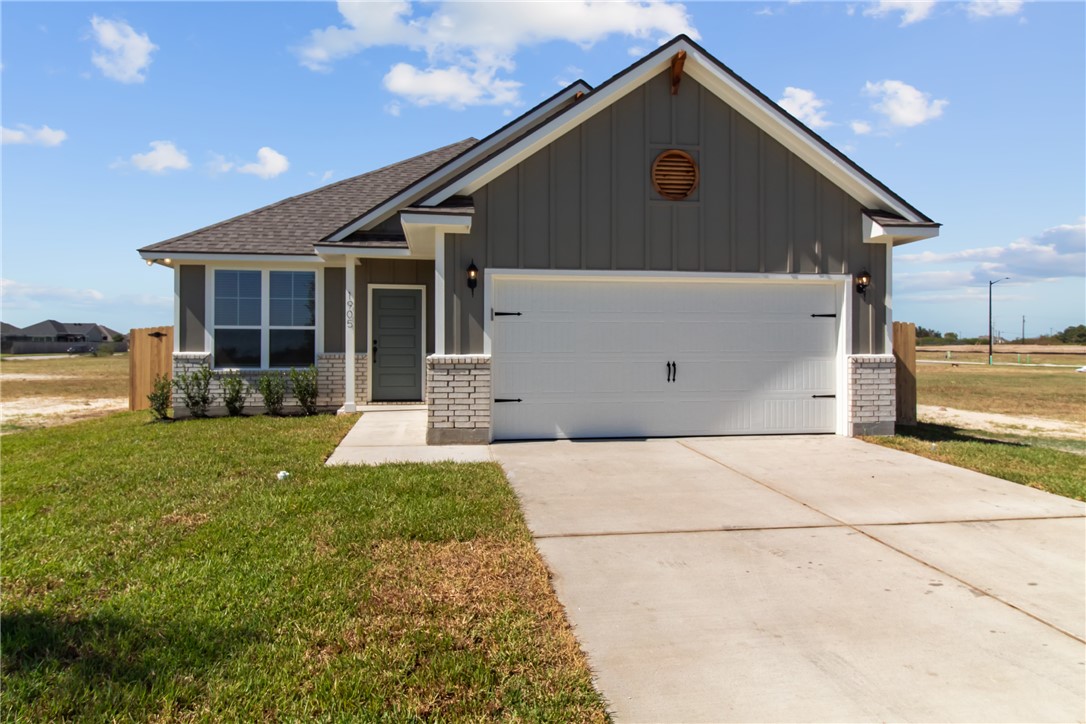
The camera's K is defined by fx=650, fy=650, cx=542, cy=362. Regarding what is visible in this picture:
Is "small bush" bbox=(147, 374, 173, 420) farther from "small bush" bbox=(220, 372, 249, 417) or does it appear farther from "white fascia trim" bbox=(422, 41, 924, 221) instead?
"white fascia trim" bbox=(422, 41, 924, 221)

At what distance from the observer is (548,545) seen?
465 cm

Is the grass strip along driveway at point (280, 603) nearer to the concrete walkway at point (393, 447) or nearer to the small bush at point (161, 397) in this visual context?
the concrete walkway at point (393, 447)

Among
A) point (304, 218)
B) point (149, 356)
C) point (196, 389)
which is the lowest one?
point (196, 389)

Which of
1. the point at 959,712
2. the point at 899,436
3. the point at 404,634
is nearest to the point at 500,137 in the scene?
the point at 899,436

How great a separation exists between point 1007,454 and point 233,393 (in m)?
12.1

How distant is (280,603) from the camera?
3.52 m

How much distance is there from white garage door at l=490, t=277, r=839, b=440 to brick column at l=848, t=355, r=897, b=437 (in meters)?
0.29

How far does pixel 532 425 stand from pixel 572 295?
190 centimetres

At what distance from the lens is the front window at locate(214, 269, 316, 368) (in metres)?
12.2

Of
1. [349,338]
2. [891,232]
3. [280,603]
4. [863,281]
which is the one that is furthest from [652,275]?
[280,603]

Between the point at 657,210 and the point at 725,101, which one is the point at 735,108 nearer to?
the point at 725,101

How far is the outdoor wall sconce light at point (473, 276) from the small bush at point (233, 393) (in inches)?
230

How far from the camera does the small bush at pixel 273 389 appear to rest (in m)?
11.8

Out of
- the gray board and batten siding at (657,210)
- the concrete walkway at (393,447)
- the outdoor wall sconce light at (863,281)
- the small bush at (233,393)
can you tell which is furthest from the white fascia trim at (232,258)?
the outdoor wall sconce light at (863,281)
